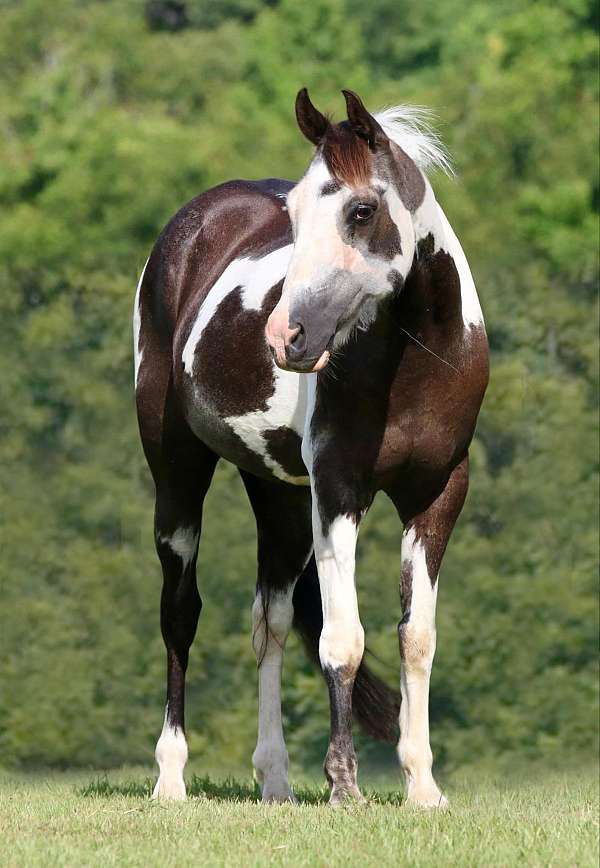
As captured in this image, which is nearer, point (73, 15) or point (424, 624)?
point (424, 624)

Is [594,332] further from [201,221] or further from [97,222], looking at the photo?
[97,222]

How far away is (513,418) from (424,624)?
5927 mm

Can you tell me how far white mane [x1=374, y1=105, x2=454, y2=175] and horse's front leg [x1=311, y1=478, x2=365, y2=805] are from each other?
4.13 feet

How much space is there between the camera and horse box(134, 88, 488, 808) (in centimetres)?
527

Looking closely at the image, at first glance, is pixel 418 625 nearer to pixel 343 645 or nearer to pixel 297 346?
pixel 343 645

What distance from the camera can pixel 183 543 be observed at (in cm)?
743

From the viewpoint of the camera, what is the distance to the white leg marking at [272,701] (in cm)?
676

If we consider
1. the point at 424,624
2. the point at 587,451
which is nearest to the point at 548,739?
the point at 587,451

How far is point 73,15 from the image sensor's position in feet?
86.4

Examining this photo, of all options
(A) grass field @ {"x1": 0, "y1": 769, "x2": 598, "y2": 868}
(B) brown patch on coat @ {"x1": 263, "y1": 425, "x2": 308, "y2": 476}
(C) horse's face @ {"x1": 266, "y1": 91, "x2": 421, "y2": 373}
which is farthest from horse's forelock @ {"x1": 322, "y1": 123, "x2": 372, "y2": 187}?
(A) grass field @ {"x1": 0, "y1": 769, "x2": 598, "y2": 868}

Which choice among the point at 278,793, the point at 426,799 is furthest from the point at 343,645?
the point at 278,793

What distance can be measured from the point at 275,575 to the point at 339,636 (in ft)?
5.14

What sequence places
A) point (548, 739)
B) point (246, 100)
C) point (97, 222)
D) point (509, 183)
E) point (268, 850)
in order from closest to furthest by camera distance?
point (268, 850) → point (548, 739) → point (509, 183) → point (97, 222) → point (246, 100)

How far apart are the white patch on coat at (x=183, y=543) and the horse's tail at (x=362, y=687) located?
21.1 inches
